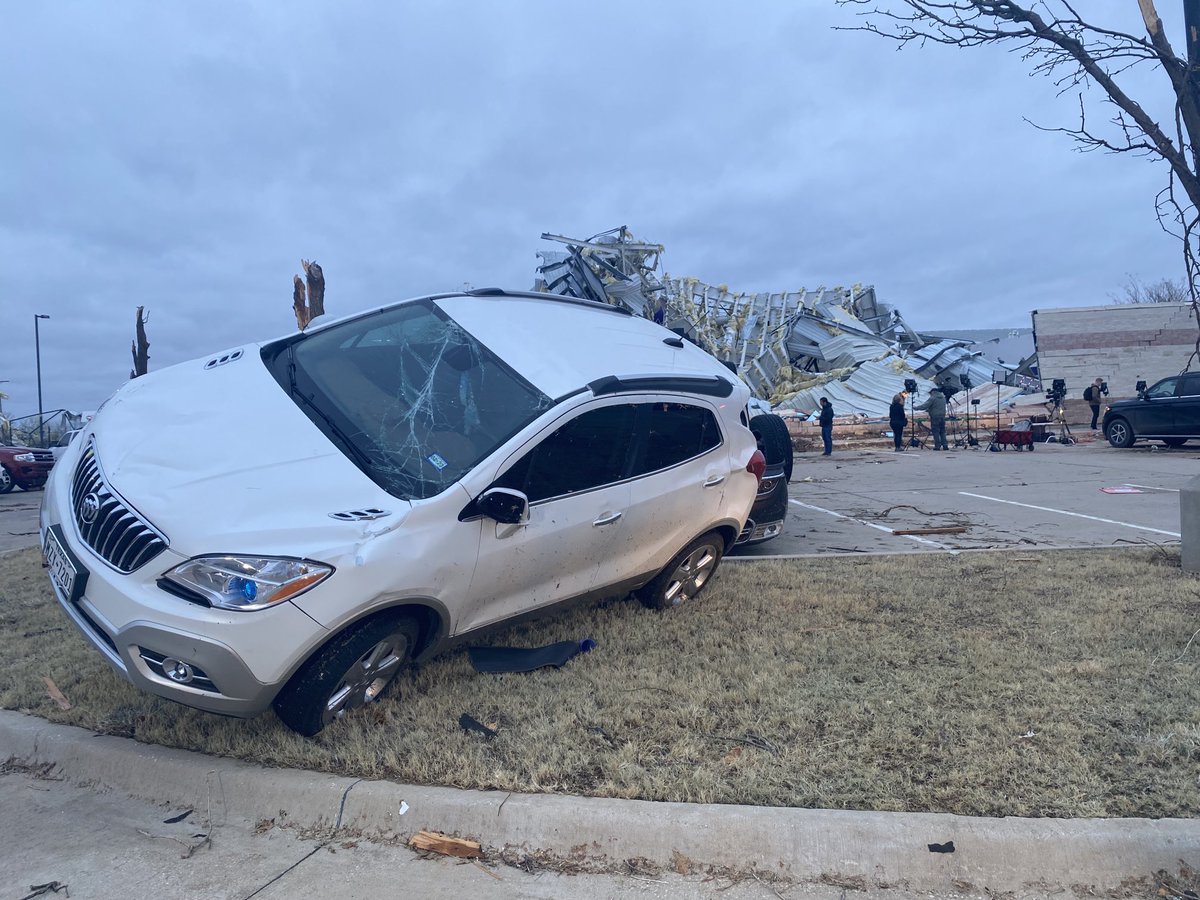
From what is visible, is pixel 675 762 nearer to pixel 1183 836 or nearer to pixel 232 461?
pixel 1183 836

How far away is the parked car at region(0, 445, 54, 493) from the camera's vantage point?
1725 cm

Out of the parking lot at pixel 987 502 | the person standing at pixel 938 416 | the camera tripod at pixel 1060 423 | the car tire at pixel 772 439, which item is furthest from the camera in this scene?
the camera tripod at pixel 1060 423

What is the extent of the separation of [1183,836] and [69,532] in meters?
4.75

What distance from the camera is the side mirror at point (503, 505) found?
4.25 metres

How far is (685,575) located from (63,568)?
12.1ft

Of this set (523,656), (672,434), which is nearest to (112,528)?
(523,656)

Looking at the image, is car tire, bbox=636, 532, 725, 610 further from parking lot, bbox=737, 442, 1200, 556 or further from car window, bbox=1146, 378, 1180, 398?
car window, bbox=1146, 378, 1180, 398

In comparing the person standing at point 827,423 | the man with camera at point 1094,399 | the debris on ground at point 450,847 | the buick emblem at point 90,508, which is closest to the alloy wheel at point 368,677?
the debris on ground at point 450,847

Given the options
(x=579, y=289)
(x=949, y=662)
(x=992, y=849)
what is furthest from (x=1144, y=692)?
(x=579, y=289)

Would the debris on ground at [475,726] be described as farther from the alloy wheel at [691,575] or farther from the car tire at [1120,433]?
the car tire at [1120,433]

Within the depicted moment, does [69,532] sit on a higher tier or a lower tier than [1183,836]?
higher

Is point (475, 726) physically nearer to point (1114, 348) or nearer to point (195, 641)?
point (195, 641)

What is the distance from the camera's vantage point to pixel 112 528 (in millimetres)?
3906

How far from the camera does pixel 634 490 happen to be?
5297 mm
